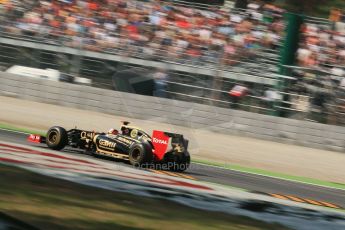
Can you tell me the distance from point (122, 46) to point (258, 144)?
4.12 m

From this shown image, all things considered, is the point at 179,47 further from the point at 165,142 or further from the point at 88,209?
the point at 88,209

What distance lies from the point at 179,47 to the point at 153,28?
0.88 m

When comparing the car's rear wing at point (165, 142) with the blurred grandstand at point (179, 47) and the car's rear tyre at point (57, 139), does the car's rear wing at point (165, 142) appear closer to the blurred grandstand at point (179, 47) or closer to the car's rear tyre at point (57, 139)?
the car's rear tyre at point (57, 139)

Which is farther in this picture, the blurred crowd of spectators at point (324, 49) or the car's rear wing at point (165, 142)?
the blurred crowd of spectators at point (324, 49)

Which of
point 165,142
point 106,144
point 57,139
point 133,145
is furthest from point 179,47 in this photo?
point 165,142

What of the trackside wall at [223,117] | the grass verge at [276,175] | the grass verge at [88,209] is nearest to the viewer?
the grass verge at [88,209]

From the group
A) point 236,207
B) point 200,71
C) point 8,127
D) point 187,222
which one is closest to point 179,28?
point 200,71

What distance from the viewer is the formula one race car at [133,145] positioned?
29.7 feet

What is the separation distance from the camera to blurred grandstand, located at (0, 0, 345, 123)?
14641 mm

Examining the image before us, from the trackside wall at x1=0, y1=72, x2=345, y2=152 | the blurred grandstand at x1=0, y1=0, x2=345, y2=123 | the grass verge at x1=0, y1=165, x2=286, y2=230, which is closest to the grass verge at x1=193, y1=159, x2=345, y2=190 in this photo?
the trackside wall at x1=0, y1=72, x2=345, y2=152

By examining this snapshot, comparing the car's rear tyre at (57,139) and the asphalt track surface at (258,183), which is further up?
the car's rear tyre at (57,139)

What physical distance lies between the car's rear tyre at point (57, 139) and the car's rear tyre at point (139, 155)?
1143 mm

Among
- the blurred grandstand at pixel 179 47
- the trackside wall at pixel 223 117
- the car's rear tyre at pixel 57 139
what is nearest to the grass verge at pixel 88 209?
the car's rear tyre at pixel 57 139

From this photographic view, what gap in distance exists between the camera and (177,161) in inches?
371
